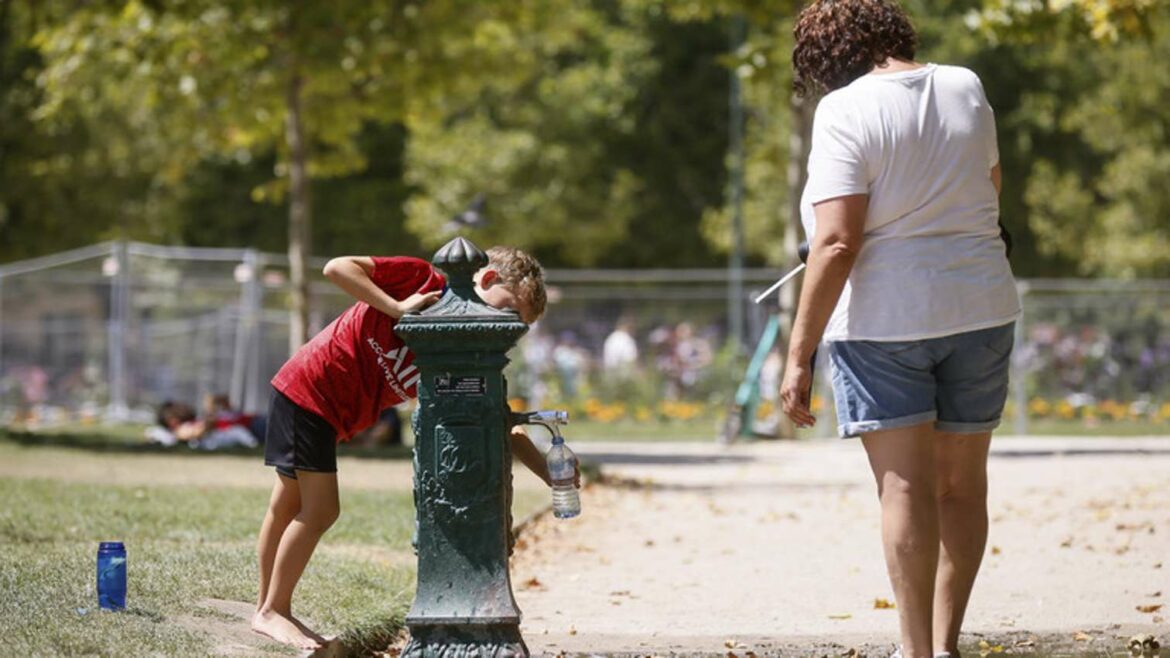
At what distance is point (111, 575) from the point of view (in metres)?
5.98

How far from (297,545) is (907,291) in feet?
7.24

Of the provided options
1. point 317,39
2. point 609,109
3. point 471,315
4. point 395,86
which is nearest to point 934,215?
point 471,315

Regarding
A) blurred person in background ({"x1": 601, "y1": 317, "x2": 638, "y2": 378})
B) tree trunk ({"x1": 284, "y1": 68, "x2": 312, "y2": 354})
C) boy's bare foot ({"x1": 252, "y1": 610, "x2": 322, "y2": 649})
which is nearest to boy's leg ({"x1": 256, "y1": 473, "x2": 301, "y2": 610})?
boy's bare foot ({"x1": 252, "y1": 610, "x2": 322, "y2": 649})

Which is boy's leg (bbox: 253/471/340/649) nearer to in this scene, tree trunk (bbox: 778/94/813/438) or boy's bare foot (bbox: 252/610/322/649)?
boy's bare foot (bbox: 252/610/322/649)

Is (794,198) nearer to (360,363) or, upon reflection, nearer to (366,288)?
(360,363)

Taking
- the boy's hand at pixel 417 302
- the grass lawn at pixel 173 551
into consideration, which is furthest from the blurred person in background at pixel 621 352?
the boy's hand at pixel 417 302

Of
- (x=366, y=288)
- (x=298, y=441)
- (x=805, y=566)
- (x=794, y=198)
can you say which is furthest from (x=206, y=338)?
(x=366, y=288)

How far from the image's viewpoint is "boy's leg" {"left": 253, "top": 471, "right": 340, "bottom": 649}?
607 cm

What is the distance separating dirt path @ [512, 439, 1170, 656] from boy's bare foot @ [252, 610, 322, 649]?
0.91 metres

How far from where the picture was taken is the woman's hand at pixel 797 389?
5.24 m

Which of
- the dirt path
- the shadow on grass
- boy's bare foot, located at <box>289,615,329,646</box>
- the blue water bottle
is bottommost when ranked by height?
the shadow on grass

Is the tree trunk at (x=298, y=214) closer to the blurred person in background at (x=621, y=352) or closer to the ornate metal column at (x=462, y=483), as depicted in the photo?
the blurred person in background at (x=621, y=352)

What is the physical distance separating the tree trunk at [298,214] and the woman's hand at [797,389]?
15.3 m

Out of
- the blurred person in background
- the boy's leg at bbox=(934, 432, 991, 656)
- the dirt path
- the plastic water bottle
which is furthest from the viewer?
the blurred person in background
